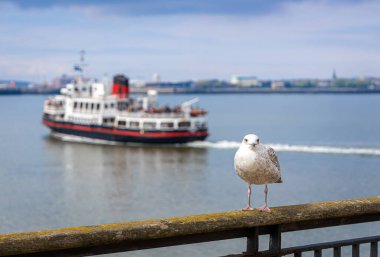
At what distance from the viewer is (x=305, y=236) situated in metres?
20.4

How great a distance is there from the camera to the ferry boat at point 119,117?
5225 cm

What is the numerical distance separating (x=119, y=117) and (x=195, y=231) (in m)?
51.2

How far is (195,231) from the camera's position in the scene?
412cm

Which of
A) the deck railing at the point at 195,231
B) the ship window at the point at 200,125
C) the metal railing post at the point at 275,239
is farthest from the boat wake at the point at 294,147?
the metal railing post at the point at 275,239

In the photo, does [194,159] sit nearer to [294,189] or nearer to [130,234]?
[294,189]

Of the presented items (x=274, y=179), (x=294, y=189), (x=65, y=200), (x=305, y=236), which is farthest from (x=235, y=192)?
Answer: (x=274, y=179)

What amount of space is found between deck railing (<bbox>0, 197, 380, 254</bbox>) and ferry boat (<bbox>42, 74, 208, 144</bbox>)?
154 ft

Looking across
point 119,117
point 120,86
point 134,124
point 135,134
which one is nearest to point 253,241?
point 135,134

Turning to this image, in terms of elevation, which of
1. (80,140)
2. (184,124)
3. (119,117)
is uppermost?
(119,117)

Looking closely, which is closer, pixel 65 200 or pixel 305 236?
pixel 305 236

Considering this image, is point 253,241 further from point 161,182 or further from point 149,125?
point 149,125

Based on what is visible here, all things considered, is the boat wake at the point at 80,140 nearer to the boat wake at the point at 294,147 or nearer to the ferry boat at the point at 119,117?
the boat wake at the point at 294,147

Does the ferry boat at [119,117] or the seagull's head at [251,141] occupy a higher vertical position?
the seagull's head at [251,141]

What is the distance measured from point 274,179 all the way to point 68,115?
55.3 m
